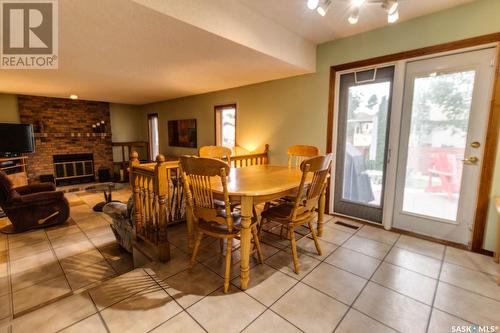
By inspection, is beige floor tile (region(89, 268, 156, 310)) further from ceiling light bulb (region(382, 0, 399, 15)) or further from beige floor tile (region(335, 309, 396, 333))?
ceiling light bulb (region(382, 0, 399, 15))

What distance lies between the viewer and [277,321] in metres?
1.43

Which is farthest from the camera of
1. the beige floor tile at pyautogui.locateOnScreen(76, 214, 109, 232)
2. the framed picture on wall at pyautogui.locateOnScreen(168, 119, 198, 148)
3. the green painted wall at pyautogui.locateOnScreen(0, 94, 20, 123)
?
the framed picture on wall at pyautogui.locateOnScreen(168, 119, 198, 148)

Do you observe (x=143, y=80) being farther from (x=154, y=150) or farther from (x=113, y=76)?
(x=154, y=150)

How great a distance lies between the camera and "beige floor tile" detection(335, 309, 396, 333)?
1372 millimetres

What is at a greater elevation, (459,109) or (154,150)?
(459,109)

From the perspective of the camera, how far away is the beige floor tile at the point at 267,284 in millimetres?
1649

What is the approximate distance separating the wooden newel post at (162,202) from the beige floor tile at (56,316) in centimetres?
59

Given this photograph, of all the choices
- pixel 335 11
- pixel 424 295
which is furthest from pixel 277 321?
pixel 335 11

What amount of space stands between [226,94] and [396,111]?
119 inches

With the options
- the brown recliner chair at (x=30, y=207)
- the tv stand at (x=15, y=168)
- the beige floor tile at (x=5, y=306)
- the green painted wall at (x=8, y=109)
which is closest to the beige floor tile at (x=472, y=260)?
the beige floor tile at (x=5, y=306)

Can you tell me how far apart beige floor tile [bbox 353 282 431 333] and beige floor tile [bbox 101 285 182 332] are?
1276 millimetres

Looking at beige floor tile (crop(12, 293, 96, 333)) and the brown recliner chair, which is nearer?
beige floor tile (crop(12, 293, 96, 333))

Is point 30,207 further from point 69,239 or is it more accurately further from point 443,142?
point 443,142

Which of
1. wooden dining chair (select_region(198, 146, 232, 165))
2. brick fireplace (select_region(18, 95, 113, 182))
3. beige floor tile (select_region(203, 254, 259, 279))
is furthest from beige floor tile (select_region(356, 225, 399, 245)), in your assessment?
brick fireplace (select_region(18, 95, 113, 182))
